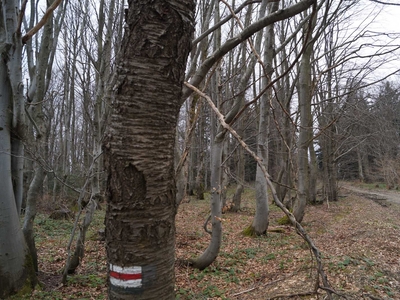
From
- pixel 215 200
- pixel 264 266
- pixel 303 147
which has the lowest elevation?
pixel 264 266

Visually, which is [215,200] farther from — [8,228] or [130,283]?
[130,283]

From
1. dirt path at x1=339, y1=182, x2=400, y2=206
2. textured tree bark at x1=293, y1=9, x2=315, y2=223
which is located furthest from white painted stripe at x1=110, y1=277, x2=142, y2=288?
dirt path at x1=339, y1=182, x2=400, y2=206

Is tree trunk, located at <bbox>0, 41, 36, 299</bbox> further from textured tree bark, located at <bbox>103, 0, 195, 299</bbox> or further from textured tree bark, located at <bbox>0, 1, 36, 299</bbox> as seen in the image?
textured tree bark, located at <bbox>103, 0, 195, 299</bbox>

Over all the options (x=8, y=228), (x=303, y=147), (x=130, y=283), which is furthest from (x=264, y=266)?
(x=130, y=283)

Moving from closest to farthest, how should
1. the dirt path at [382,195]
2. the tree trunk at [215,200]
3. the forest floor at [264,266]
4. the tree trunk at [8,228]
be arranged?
1. the tree trunk at [8,228]
2. the forest floor at [264,266]
3. the tree trunk at [215,200]
4. the dirt path at [382,195]

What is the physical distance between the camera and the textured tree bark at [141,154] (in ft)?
3.90

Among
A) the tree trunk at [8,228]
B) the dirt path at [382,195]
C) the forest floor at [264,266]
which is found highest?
the tree trunk at [8,228]

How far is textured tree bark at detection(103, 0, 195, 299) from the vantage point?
1.19 metres

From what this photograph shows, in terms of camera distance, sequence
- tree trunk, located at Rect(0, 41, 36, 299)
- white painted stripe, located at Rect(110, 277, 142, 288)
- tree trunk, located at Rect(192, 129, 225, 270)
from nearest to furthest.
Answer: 1. white painted stripe, located at Rect(110, 277, 142, 288)
2. tree trunk, located at Rect(0, 41, 36, 299)
3. tree trunk, located at Rect(192, 129, 225, 270)

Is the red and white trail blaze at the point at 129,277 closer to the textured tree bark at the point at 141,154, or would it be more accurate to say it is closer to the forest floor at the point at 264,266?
the textured tree bark at the point at 141,154

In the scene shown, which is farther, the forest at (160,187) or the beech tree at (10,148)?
the beech tree at (10,148)

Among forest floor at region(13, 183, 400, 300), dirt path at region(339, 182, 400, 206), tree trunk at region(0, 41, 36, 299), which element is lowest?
dirt path at region(339, 182, 400, 206)

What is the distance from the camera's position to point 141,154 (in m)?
1.19

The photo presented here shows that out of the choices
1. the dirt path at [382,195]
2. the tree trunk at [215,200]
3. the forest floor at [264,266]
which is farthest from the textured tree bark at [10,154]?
the dirt path at [382,195]
